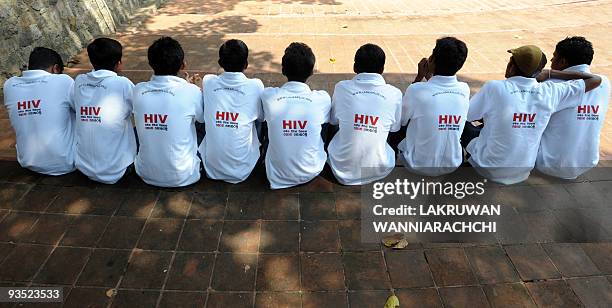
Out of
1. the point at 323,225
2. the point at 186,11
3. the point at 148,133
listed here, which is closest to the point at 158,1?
the point at 186,11

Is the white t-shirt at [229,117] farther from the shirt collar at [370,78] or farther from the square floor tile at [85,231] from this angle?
the square floor tile at [85,231]

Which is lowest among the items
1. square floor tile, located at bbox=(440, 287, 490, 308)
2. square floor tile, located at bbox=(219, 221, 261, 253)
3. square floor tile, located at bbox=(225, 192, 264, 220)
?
square floor tile, located at bbox=(440, 287, 490, 308)

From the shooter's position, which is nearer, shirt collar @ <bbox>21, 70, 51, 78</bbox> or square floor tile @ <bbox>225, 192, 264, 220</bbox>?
square floor tile @ <bbox>225, 192, 264, 220</bbox>

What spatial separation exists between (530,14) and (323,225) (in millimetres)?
8808

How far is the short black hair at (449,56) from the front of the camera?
347 cm

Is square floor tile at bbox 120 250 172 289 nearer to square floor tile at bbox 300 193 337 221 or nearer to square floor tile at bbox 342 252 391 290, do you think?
square floor tile at bbox 300 193 337 221

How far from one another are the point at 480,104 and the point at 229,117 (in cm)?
214

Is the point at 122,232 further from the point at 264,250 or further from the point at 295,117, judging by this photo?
the point at 295,117

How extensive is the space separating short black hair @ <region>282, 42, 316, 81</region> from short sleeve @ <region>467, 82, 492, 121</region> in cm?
146

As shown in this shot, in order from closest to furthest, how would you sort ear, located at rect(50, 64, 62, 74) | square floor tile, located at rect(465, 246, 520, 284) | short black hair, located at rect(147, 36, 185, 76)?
square floor tile, located at rect(465, 246, 520, 284) < short black hair, located at rect(147, 36, 185, 76) < ear, located at rect(50, 64, 62, 74)

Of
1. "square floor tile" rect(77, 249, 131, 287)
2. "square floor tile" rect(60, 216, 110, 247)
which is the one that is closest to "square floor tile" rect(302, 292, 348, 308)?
"square floor tile" rect(77, 249, 131, 287)

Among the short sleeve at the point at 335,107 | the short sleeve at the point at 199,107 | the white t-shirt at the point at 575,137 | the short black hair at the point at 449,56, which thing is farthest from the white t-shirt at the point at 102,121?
the white t-shirt at the point at 575,137

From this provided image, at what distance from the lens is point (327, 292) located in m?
2.85

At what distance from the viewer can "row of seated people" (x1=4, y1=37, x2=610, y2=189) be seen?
353 cm
